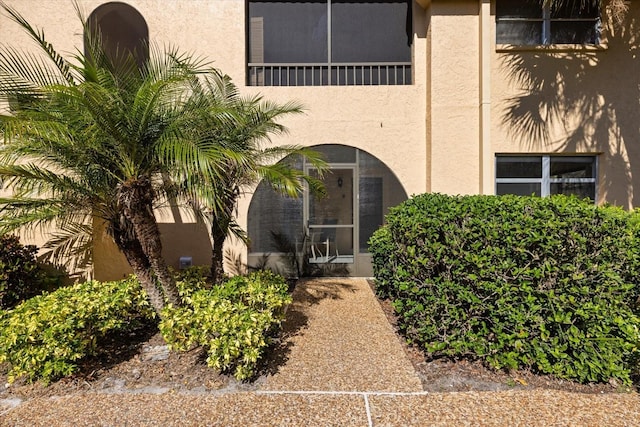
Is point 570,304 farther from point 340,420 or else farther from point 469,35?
point 469,35

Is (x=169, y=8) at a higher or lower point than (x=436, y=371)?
higher

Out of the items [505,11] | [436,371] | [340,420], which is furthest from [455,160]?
[340,420]

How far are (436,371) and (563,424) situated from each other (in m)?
1.17

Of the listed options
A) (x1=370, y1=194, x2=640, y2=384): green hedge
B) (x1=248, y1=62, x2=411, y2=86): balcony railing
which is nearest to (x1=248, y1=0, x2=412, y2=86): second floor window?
(x1=248, y1=62, x2=411, y2=86): balcony railing

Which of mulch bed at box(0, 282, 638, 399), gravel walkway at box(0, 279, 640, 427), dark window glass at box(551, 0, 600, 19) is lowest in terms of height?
gravel walkway at box(0, 279, 640, 427)

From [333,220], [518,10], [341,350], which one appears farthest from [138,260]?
[518,10]

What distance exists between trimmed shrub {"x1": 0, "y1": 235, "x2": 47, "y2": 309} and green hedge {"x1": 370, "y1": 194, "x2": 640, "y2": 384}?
21.0 ft

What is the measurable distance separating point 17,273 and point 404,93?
27.3ft

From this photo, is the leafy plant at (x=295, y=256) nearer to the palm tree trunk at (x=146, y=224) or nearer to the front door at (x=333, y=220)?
the front door at (x=333, y=220)

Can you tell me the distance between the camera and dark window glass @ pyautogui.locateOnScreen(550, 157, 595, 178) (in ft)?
22.5

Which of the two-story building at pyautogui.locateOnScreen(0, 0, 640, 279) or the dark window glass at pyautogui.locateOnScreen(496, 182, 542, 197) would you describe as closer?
the two-story building at pyautogui.locateOnScreen(0, 0, 640, 279)

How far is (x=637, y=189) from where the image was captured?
6.73m

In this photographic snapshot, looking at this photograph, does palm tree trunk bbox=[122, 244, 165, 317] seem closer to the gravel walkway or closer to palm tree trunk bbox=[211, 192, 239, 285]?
palm tree trunk bbox=[211, 192, 239, 285]

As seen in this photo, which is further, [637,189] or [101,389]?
[637,189]
